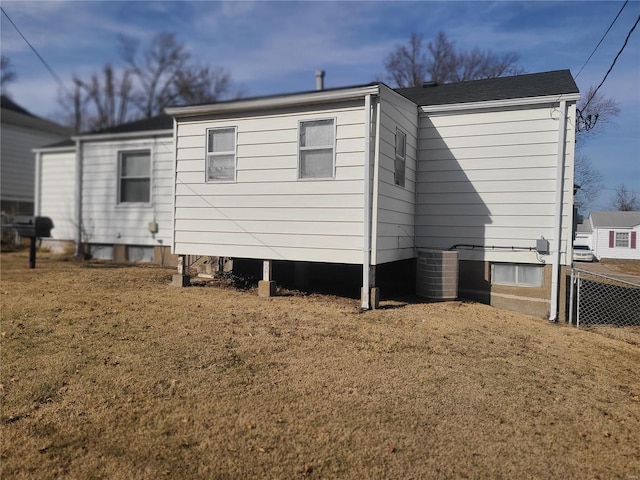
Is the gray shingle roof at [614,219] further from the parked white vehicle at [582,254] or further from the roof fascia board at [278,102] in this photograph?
the roof fascia board at [278,102]

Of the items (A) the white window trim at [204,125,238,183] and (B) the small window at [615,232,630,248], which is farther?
(A) the white window trim at [204,125,238,183]

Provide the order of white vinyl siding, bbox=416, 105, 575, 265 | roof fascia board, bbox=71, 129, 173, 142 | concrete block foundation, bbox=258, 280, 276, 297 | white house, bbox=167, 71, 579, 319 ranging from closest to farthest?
white house, bbox=167, 71, 579, 319, concrete block foundation, bbox=258, 280, 276, 297, white vinyl siding, bbox=416, 105, 575, 265, roof fascia board, bbox=71, 129, 173, 142

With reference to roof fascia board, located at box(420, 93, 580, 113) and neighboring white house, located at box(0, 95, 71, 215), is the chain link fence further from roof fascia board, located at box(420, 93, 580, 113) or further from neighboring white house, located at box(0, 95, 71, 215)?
neighboring white house, located at box(0, 95, 71, 215)

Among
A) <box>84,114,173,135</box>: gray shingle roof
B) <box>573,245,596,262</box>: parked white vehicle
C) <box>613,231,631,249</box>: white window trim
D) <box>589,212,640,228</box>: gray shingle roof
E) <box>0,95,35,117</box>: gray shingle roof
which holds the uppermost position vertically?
<box>0,95,35,117</box>: gray shingle roof

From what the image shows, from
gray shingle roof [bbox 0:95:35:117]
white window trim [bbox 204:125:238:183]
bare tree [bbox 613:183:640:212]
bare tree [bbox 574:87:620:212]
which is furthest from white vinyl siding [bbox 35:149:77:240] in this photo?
bare tree [bbox 613:183:640:212]

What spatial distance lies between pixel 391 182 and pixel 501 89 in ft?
10.3

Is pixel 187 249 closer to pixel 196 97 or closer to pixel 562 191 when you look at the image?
pixel 562 191

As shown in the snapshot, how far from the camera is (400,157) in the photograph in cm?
756

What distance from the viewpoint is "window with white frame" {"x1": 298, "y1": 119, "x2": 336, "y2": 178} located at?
6824 millimetres

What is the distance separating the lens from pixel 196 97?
27.7m

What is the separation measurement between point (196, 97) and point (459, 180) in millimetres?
23311

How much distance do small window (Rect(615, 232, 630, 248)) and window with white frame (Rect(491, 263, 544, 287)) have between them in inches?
46.2

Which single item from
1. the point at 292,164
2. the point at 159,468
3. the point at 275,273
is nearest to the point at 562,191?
the point at 292,164

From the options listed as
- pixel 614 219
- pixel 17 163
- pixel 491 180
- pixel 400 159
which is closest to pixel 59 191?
pixel 17 163
